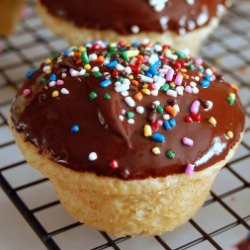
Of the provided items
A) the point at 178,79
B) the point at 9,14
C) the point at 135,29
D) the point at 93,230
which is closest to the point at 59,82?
the point at 178,79

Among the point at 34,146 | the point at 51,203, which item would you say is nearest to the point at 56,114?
the point at 34,146

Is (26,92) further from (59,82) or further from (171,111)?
(171,111)

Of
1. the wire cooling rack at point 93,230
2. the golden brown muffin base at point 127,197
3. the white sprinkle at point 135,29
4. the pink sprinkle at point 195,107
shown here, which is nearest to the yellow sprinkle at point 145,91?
the pink sprinkle at point 195,107

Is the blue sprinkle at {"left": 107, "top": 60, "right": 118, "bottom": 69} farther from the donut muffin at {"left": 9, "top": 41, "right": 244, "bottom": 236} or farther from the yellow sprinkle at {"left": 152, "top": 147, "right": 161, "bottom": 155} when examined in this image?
the yellow sprinkle at {"left": 152, "top": 147, "right": 161, "bottom": 155}

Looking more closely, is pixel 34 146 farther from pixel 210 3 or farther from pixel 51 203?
pixel 210 3

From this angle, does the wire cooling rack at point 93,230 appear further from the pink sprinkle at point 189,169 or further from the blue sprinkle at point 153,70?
the blue sprinkle at point 153,70

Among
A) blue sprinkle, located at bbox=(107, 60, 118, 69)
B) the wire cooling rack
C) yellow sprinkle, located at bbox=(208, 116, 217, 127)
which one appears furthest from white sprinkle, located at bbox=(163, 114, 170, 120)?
the wire cooling rack
